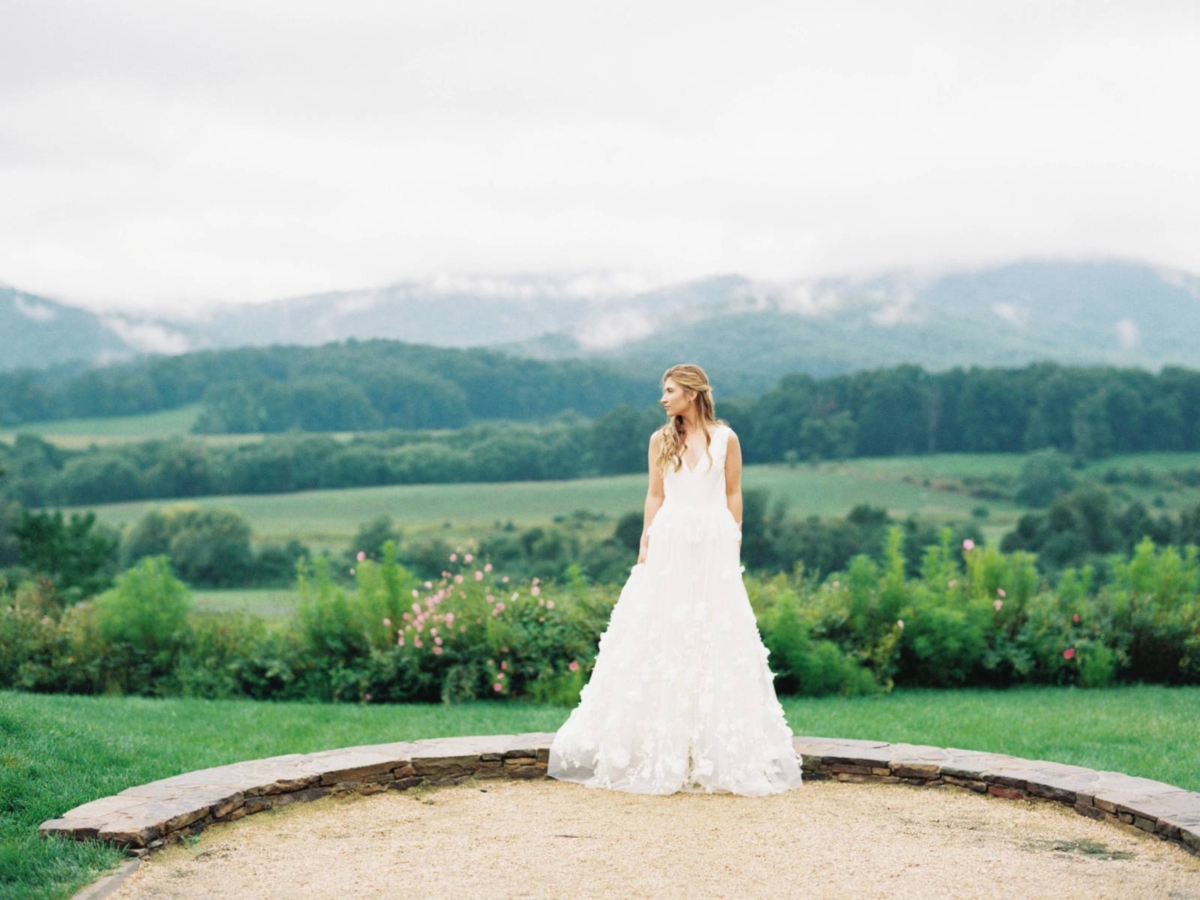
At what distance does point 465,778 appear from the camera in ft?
21.1

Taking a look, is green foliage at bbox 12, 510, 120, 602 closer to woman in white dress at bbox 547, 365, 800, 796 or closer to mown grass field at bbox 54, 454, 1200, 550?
woman in white dress at bbox 547, 365, 800, 796

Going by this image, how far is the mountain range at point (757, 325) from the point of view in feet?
356

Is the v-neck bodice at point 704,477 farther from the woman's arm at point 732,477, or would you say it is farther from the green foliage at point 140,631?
the green foliage at point 140,631

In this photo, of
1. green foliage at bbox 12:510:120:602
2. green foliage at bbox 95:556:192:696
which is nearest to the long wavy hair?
green foliage at bbox 95:556:192:696

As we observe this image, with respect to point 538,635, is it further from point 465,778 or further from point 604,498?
point 604,498

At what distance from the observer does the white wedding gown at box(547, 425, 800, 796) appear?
6035 mm

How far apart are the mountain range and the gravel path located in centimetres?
6932

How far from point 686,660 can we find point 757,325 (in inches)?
4621

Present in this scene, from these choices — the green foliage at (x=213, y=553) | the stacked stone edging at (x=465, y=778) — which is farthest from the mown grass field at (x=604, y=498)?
the stacked stone edging at (x=465, y=778)

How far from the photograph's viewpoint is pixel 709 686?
6043mm

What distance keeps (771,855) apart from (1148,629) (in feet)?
26.1

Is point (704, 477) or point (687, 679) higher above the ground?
point (704, 477)

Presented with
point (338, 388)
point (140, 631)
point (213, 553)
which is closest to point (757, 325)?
point (338, 388)

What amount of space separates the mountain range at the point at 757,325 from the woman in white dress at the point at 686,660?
6885cm
